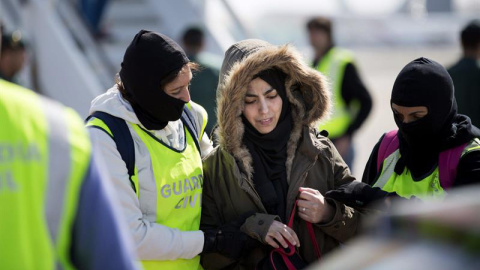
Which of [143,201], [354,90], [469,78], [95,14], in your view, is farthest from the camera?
[95,14]

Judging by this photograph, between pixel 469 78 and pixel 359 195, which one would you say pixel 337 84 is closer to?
pixel 469 78

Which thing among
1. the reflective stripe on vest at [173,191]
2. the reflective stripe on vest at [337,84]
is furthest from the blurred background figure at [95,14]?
the reflective stripe on vest at [173,191]

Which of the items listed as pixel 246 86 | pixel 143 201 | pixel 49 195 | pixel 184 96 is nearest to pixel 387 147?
pixel 246 86

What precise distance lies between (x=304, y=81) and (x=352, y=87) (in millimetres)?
3115

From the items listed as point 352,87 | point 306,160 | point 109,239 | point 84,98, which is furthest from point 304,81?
point 84,98

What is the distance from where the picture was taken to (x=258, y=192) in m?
3.44

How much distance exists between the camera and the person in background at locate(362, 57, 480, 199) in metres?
3.26

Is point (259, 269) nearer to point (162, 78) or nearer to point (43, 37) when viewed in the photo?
point (162, 78)

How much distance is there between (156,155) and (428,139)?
46.5 inches

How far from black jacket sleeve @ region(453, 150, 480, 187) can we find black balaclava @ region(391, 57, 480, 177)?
0.09m

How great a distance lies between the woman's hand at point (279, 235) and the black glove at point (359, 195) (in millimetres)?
252

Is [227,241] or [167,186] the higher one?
[167,186]

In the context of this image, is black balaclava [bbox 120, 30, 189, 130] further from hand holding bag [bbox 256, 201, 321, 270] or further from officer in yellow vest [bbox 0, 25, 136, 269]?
officer in yellow vest [bbox 0, 25, 136, 269]

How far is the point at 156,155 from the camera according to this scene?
315 cm
